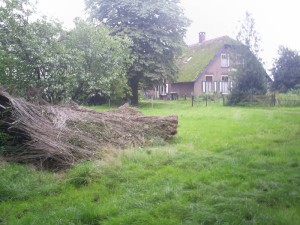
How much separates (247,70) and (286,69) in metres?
12.4

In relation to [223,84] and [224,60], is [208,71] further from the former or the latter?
[223,84]

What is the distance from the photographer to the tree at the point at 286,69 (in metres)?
36.4

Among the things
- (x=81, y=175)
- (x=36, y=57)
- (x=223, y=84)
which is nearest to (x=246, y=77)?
(x=223, y=84)

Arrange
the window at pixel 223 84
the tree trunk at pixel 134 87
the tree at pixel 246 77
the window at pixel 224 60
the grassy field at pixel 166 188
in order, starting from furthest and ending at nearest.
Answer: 1. the window at pixel 223 84
2. the window at pixel 224 60
3. the tree trunk at pixel 134 87
4. the tree at pixel 246 77
5. the grassy field at pixel 166 188

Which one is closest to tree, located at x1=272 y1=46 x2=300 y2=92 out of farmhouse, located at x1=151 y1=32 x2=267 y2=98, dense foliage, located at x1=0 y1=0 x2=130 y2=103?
farmhouse, located at x1=151 y1=32 x2=267 y2=98

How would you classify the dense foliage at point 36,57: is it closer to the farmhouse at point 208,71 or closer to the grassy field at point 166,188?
the grassy field at point 166,188

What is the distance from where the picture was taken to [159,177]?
6.84m

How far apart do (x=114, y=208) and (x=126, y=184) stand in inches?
48.7

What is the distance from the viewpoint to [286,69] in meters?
36.8

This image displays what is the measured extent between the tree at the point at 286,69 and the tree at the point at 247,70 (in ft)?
36.4

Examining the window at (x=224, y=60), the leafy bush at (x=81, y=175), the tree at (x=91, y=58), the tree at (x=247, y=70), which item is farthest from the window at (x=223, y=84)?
the leafy bush at (x=81, y=175)

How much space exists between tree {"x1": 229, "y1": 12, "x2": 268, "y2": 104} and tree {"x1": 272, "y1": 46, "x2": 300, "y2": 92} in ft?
36.4

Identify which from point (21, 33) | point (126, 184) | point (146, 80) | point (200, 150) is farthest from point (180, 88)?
point (126, 184)

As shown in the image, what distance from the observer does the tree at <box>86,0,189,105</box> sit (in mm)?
26766
